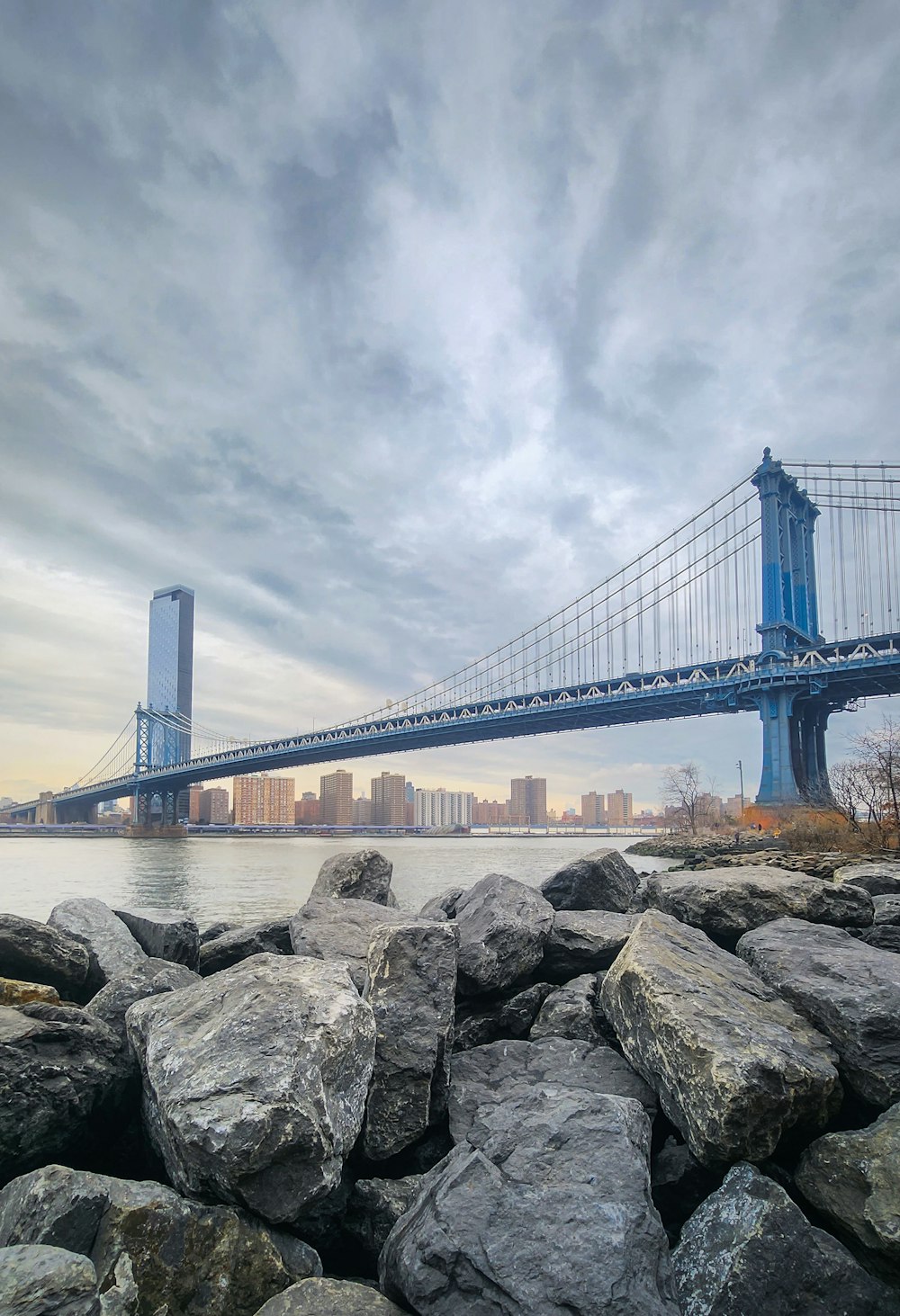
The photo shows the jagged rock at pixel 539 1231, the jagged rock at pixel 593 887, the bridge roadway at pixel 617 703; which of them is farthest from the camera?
the bridge roadway at pixel 617 703

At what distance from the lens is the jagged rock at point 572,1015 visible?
4266mm

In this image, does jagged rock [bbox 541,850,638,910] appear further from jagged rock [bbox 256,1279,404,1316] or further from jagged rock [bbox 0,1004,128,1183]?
jagged rock [bbox 256,1279,404,1316]

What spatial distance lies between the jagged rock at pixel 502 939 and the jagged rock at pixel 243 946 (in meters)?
1.78

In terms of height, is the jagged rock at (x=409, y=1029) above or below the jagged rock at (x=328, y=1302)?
above

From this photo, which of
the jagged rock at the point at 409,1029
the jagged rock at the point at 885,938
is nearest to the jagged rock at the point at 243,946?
the jagged rock at the point at 409,1029

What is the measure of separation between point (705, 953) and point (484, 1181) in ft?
6.71

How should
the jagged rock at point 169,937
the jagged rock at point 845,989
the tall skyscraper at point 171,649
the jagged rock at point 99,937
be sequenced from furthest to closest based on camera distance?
1. the tall skyscraper at point 171,649
2. the jagged rock at point 169,937
3. the jagged rock at point 99,937
4. the jagged rock at point 845,989

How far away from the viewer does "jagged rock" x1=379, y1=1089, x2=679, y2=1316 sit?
93.7 inches

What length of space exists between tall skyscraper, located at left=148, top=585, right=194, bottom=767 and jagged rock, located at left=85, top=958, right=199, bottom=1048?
389 feet

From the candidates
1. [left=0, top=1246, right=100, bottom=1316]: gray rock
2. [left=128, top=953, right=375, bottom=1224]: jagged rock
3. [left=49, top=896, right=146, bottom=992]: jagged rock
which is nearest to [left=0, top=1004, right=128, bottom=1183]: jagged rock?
[left=128, top=953, right=375, bottom=1224]: jagged rock

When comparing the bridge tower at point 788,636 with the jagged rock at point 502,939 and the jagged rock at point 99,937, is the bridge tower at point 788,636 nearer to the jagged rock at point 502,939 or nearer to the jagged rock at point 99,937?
the jagged rock at point 502,939

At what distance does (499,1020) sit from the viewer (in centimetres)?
456

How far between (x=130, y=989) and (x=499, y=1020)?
6.92 feet

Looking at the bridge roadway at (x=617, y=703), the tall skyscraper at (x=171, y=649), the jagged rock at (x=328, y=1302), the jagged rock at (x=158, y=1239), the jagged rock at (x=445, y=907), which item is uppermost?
the tall skyscraper at (x=171, y=649)
